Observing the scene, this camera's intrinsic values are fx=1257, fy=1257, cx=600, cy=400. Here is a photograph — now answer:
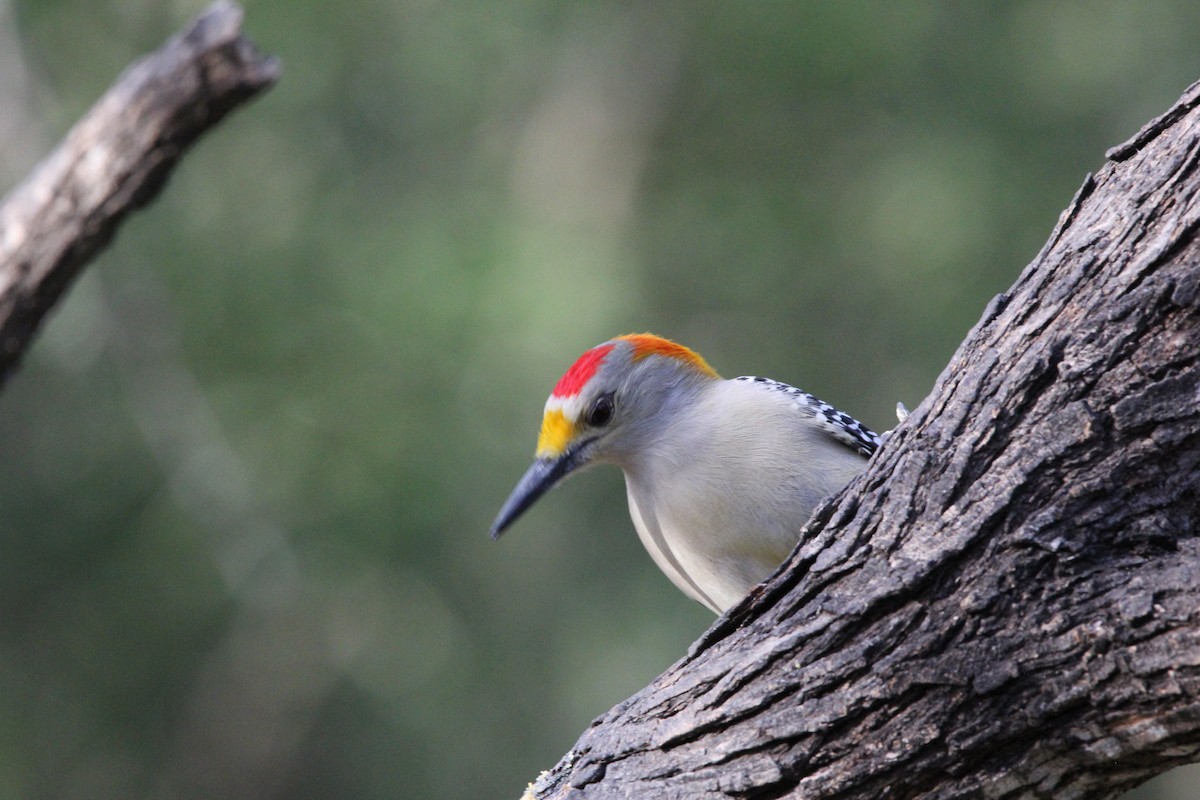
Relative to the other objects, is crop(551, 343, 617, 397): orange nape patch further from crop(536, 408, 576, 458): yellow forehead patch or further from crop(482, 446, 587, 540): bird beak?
crop(482, 446, 587, 540): bird beak

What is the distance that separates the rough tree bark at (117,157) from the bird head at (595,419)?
1826 mm

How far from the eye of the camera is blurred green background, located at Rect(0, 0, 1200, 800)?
9055 mm

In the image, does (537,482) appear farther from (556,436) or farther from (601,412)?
(601,412)

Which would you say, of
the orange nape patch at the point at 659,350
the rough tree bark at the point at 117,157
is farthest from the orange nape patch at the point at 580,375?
the rough tree bark at the point at 117,157

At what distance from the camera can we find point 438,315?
896 cm

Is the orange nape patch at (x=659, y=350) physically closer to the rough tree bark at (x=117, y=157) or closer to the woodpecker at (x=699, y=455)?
the woodpecker at (x=699, y=455)

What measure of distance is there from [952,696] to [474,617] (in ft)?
24.6

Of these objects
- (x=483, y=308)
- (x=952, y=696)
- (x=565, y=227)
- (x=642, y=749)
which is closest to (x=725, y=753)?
(x=642, y=749)

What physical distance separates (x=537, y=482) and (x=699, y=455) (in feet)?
1.74

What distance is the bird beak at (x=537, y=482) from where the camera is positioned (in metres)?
3.91

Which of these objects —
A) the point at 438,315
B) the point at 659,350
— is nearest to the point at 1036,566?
the point at 659,350

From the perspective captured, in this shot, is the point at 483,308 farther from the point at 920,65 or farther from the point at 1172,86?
the point at 1172,86

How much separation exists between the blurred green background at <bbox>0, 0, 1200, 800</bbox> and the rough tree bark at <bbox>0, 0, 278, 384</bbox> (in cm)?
395

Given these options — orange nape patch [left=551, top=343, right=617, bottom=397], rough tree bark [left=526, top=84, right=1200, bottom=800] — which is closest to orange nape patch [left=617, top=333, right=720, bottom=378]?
orange nape patch [left=551, top=343, right=617, bottom=397]
